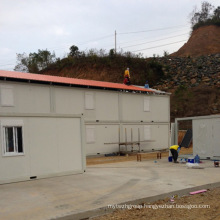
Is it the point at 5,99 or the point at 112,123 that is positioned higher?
the point at 5,99

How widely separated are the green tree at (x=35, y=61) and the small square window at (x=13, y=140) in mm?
44383

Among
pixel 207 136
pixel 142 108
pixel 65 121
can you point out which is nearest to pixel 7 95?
pixel 65 121

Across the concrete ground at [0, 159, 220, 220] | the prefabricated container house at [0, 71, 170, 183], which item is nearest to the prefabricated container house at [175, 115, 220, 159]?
the concrete ground at [0, 159, 220, 220]

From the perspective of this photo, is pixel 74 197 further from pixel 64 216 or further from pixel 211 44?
pixel 211 44

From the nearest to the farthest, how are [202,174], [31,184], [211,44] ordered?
[31,184], [202,174], [211,44]

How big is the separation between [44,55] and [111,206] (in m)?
50.5

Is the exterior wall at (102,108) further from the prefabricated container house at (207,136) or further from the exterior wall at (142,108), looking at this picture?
the prefabricated container house at (207,136)

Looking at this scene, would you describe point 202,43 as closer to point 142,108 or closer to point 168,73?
point 168,73

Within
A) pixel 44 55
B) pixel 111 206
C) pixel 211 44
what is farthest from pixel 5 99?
pixel 211 44

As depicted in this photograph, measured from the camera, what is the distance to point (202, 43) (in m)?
65.0

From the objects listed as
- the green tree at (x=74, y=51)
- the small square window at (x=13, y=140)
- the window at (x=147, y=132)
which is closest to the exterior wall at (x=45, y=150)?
the small square window at (x=13, y=140)

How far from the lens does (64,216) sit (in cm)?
570

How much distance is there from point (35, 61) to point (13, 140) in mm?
45928

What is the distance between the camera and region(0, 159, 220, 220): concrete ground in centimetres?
621
